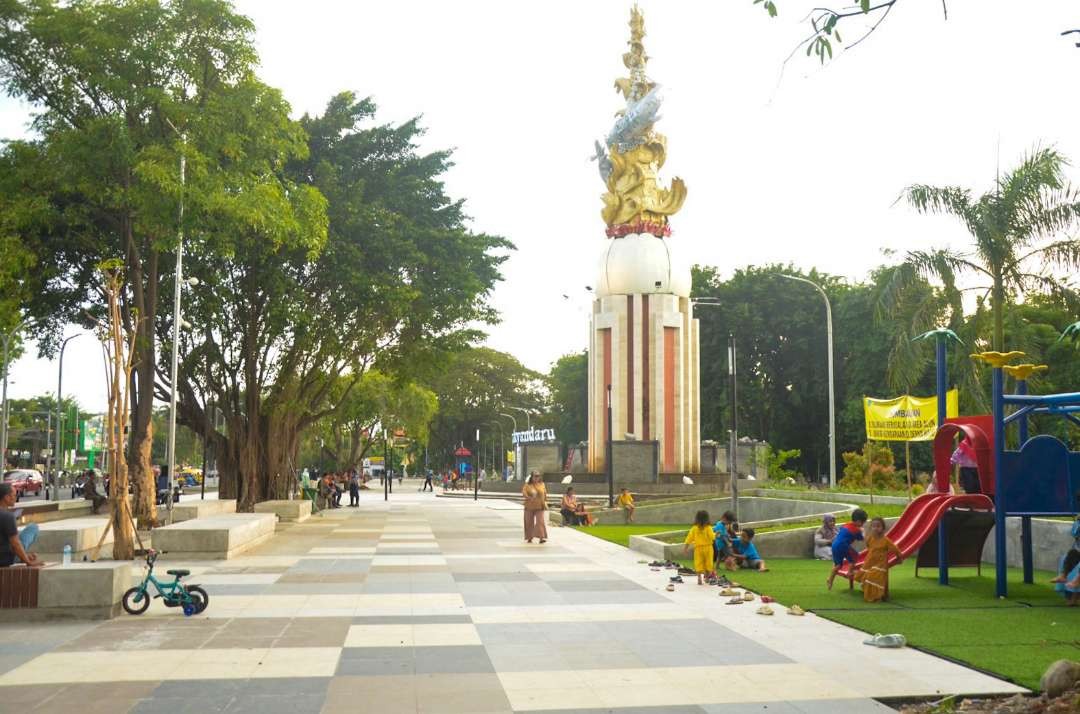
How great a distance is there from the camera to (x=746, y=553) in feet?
54.8

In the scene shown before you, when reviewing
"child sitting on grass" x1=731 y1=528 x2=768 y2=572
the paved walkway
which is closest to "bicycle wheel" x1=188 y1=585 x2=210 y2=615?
the paved walkway

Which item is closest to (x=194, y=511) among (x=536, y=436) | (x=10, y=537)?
(x=10, y=537)

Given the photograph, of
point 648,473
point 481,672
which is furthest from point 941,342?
point 648,473

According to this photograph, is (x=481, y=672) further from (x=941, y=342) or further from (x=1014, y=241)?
(x=1014, y=241)

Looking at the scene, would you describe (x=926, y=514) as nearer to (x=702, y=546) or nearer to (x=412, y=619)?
(x=702, y=546)

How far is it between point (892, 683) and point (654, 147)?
4357 centimetres

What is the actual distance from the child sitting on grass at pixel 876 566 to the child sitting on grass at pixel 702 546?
2.55 metres

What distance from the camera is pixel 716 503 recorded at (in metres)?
32.6

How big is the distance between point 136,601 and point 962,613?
948 centimetres

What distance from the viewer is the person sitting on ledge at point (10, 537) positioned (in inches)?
430

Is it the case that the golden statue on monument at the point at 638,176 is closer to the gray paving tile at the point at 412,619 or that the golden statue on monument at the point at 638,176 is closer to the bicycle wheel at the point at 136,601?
the gray paving tile at the point at 412,619

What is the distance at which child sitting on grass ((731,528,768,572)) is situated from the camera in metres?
16.6

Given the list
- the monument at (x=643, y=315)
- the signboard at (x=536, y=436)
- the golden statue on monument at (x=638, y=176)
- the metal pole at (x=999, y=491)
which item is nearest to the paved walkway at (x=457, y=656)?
the metal pole at (x=999, y=491)

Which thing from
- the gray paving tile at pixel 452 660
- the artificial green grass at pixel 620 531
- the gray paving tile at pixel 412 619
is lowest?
the artificial green grass at pixel 620 531
